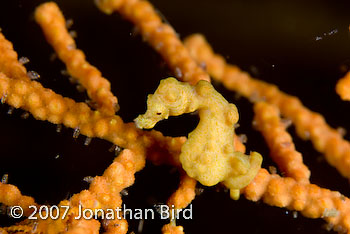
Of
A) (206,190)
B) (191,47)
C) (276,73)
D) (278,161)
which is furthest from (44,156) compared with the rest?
(276,73)

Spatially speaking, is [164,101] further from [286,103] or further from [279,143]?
[286,103]

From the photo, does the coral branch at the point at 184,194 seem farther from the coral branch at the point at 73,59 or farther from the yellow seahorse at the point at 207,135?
the coral branch at the point at 73,59

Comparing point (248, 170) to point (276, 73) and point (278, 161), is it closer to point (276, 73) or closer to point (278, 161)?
point (278, 161)

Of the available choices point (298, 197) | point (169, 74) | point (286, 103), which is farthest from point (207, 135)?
point (286, 103)

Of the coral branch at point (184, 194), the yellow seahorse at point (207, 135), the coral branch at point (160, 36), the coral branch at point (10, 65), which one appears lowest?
the coral branch at point (184, 194)

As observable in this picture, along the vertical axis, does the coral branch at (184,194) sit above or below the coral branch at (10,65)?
below

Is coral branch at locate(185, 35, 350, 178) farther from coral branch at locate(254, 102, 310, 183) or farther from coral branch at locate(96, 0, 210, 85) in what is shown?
coral branch at locate(96, 0, 210, 85)

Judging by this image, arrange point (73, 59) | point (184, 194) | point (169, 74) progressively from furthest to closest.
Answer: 1. point (169, 74)
2. point (73, 59)
3. point (184, 194)

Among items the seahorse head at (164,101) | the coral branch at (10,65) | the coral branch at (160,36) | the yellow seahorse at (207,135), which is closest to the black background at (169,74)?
the coral branch at (160,36)
